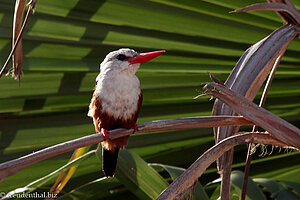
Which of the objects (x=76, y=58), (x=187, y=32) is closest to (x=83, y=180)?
(x=76, y=58)

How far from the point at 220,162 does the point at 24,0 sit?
1.59 ft

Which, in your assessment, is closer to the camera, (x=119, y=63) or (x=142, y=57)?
(x=142, y=57)

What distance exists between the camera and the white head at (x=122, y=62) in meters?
1.25

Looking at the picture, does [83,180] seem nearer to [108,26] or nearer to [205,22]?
[108,26]

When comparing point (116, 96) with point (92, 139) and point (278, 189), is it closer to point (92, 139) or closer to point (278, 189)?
point (278, 189)

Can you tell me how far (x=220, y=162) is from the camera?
2.68 ft

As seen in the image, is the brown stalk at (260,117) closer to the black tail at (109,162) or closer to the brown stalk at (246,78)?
the brown stalk at (246,78)

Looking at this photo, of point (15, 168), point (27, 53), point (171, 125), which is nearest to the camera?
point (15, 168)

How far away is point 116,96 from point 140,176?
38 cm

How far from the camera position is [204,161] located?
0.72 m

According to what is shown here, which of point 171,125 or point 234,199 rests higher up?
point 171,125

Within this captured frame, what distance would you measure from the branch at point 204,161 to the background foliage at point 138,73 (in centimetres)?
51

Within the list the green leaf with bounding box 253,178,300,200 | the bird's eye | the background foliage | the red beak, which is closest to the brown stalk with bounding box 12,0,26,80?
the background foliage

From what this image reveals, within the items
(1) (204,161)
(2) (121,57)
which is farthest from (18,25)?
(2) (121,57)
